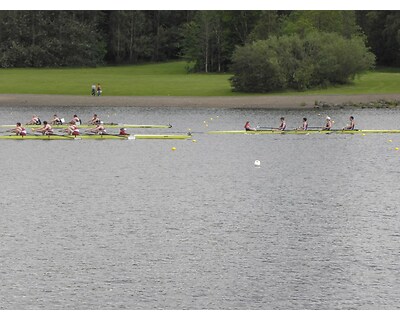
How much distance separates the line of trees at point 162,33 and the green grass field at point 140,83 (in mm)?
6261

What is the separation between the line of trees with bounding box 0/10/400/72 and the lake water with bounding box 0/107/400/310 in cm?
6887

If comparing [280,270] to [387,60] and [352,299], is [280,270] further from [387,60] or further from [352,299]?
[387,60]

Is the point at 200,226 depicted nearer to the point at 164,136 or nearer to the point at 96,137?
the point at 96,137

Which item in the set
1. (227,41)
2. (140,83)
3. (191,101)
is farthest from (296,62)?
(227,41)

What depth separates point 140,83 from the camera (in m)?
134

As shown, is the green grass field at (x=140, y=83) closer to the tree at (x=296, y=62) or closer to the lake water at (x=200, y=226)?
the tree at (x=296, y=62)

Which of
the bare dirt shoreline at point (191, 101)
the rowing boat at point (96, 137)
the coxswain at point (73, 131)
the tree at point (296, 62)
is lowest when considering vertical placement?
the bare dirt shoreline at point (191, 101)

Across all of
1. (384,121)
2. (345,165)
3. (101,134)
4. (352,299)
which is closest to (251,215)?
(352,299)

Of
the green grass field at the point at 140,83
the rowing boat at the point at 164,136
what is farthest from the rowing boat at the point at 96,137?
the green grass field at the point at 140,83

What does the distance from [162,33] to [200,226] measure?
13245 centimetres

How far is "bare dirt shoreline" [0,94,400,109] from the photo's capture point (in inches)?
4619

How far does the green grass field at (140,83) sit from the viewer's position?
12519 cm

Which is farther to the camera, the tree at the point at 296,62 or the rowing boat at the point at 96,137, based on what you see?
the tree at the point at 296,62

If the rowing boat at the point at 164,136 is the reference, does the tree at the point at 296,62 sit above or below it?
above
